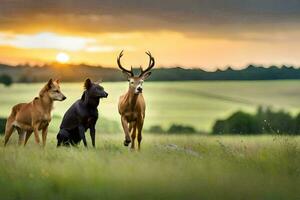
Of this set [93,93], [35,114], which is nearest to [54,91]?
[35,114]

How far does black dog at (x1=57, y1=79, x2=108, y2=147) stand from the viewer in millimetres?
16797

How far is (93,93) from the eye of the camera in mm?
16781

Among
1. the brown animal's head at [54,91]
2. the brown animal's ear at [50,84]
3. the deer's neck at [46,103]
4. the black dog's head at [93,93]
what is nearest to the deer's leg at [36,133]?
the deer's neck at [46,103]

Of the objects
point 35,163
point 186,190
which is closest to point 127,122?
point 35,163

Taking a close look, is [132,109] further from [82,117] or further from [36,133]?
[36,133]

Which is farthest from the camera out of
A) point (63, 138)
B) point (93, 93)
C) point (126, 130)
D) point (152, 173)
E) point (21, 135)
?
point (21, 135)

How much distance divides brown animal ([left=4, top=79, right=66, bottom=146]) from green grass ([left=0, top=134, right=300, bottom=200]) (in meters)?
→ 1.11

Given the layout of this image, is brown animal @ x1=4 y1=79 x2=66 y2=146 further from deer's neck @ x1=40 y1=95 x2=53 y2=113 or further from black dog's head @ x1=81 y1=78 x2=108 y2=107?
black dog's head @ x1=81 y1=78 x2=108 y2=107

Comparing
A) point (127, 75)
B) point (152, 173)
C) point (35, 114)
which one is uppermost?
point (127, 75)

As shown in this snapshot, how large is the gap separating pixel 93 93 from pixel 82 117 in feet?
1.67

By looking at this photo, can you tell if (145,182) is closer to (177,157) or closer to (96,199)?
(96,199)

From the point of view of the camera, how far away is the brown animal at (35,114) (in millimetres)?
17547

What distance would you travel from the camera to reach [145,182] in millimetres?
13555

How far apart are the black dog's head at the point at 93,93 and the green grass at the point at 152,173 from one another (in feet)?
2.89
